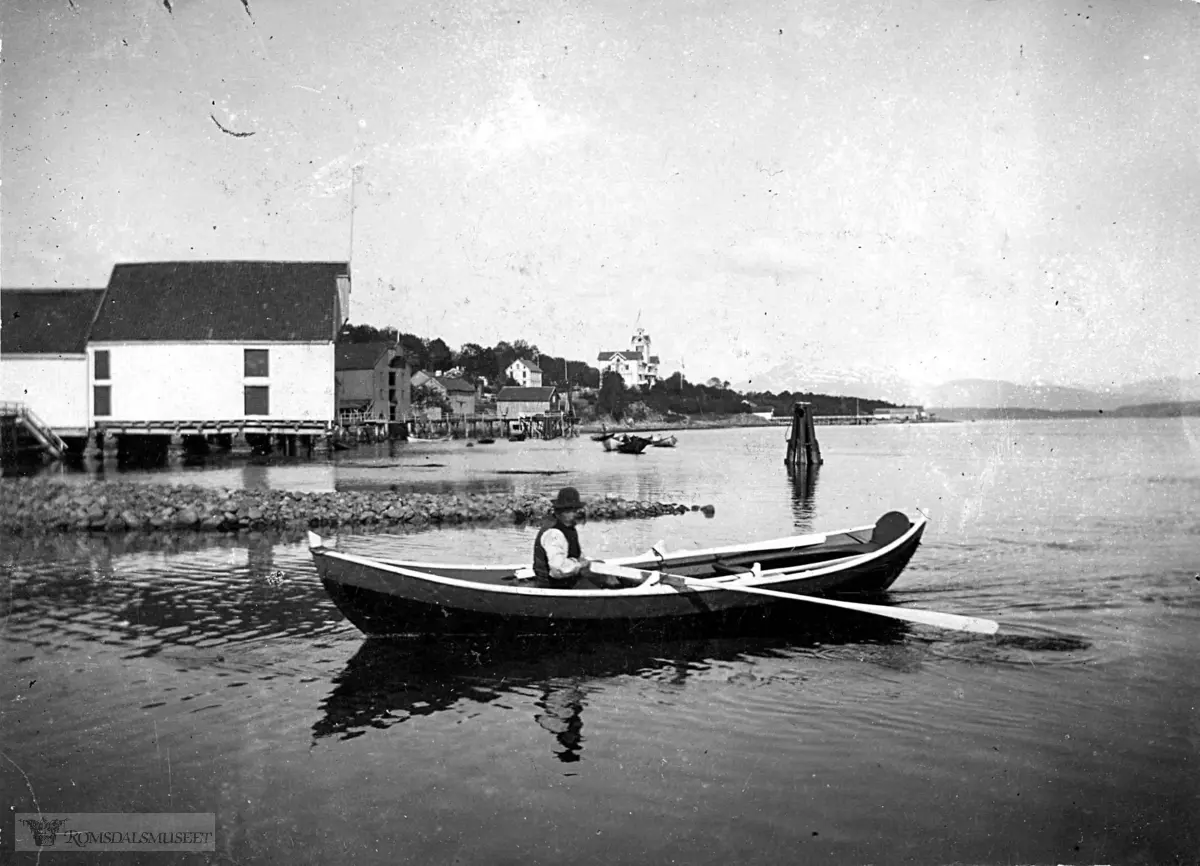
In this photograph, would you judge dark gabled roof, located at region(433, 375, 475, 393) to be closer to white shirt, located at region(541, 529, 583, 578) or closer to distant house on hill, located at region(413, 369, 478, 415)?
distant house on hill, located at region(413, 369, 478, 415)

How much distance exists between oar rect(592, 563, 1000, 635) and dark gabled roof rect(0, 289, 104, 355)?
15.3ft

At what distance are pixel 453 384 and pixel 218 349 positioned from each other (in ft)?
111

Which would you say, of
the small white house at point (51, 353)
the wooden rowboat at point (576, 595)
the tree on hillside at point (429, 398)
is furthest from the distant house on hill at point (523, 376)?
the wooden rowboat at point (576, 595)

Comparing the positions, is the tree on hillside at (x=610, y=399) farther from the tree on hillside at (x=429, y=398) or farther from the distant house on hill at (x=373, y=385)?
the tree on hillside at (x=429, y=398)

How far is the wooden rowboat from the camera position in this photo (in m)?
6.70

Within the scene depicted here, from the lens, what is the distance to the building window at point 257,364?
1798 cm

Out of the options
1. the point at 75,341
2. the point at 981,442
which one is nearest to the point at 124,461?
the point at 75,341

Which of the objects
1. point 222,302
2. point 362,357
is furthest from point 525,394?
point 222,302

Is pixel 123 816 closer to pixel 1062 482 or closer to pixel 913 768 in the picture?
pixel 913 768

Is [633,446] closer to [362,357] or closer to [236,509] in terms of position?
[362,357]

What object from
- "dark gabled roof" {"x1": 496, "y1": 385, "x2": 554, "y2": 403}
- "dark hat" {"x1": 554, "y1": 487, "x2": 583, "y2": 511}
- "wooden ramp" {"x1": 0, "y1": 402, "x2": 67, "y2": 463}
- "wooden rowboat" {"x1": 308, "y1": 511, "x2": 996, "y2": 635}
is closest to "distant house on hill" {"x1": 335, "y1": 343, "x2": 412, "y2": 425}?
"dark gabled roof" {"x1": 496, "y1": 385, "x2": 554, "y2": 403}

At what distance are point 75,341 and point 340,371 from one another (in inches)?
976

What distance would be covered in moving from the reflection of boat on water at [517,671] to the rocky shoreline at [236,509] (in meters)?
7.24

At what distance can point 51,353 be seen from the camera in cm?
1318
